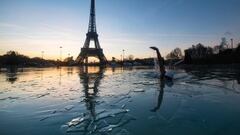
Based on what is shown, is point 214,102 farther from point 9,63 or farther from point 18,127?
point 9,63

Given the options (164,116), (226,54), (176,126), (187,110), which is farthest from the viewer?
(226,54)

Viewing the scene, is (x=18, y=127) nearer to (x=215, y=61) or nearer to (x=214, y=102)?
(x=214, y=102)

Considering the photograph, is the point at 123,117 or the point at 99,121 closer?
the point at 99,121

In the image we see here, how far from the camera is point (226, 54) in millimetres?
84125

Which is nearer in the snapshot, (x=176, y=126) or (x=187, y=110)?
(x=176, y=126)

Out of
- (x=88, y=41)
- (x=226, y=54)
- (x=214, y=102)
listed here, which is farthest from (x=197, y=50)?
(x=214, y=102)

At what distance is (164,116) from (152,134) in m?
2.09

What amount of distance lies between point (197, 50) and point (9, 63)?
8072 cm

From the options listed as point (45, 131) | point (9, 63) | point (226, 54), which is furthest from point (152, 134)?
→ point (9, 63)

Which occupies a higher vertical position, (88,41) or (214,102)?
(88,41)

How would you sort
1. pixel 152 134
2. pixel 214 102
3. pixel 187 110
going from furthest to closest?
1. pixel 214 102
2. pixel 187 110
3. pixel 152 134

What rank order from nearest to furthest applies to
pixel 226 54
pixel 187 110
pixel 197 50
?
1. pixel 187 110
2. pixel 226 54
3. pixel 197 50

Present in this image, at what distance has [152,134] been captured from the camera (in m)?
6.50

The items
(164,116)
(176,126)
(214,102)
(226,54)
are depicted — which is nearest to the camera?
(176,126)
